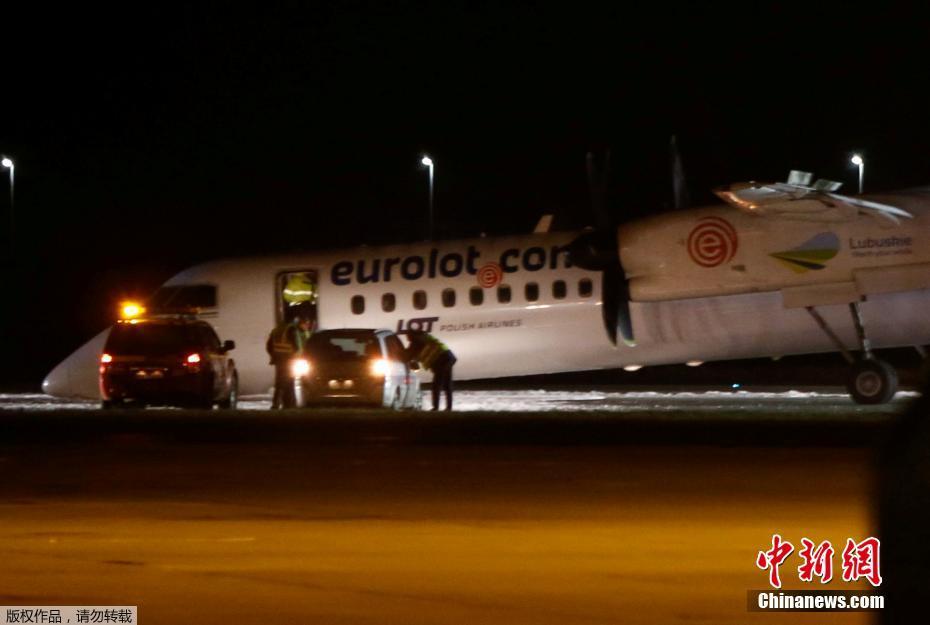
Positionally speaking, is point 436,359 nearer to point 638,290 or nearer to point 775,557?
point 638,290

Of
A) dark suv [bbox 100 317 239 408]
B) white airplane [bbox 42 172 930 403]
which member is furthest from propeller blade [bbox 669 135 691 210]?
dark suv [bbox 100 317 239 408]

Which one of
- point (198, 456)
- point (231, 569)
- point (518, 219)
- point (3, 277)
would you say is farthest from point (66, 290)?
point (231, 569)

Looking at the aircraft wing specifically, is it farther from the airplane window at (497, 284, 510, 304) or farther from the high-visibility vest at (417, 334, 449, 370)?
the high-visibility vest at (417, 334, 449, 370)

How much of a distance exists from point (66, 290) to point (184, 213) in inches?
1013

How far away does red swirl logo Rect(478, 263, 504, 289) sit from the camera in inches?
1118

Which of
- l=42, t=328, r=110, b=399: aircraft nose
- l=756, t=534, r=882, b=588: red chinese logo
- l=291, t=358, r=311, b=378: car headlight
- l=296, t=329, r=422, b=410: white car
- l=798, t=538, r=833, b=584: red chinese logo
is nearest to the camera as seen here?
l=756, t=534, r=882, b=588: red chinese logo

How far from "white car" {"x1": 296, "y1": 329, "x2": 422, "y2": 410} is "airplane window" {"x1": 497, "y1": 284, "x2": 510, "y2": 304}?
10.3ft

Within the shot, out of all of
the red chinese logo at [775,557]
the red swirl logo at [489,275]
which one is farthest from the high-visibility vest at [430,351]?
the red chinese logo at [775,557]

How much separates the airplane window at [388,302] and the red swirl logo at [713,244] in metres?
6.30

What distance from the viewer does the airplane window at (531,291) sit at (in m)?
28.2

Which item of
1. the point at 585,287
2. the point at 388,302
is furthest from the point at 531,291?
the point at 388,302

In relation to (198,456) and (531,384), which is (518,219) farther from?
(198,456)

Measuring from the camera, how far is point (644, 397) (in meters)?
31.8

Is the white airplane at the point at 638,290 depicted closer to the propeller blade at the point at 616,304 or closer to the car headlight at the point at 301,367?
the propeller blade at the point at 616,304
